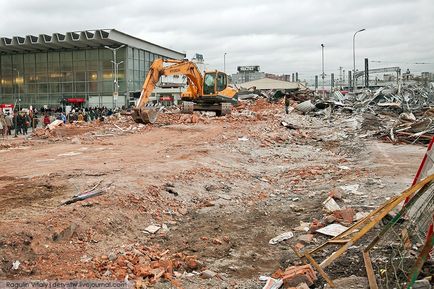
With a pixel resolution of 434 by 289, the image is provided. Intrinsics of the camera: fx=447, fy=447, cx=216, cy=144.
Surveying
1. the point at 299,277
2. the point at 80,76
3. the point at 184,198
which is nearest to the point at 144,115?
the point at 184,198

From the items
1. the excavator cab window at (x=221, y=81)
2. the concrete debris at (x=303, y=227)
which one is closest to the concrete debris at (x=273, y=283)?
the concrete debris at (x=303, y=227)

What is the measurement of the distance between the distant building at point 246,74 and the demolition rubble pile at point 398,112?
79926 millimetres

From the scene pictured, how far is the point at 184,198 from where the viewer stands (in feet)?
31.3

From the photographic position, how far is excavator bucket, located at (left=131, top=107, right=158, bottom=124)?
23.1 metres

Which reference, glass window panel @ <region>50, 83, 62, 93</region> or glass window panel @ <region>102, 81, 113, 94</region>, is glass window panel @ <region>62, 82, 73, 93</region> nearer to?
glass window panel @ <region>50, 83, 62, 93</region>

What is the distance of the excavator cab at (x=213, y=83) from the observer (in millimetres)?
27312

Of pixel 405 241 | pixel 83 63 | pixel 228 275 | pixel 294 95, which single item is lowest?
pixel 228 275

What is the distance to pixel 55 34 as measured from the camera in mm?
57219

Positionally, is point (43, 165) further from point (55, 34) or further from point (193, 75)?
point (55, 34)

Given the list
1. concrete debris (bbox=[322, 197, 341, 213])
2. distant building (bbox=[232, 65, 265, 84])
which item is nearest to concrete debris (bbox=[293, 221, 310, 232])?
concrete debris (bbox=[322, 197, 341, 213])

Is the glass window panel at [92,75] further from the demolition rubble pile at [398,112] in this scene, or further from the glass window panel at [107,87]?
the demolition rubble pile at [398,112]

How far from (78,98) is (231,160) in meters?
53.1

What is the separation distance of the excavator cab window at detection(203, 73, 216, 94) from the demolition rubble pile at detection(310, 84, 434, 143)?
346 inches

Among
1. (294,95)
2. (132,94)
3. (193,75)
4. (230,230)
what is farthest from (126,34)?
(230,230)
